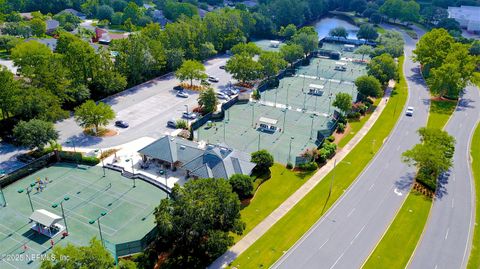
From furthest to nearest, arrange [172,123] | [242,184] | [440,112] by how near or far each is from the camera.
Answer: [440,112], [172,123], [242,184]

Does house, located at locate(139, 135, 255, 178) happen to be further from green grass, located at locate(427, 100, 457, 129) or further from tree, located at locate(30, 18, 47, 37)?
tree, located at locate(30, 18, 47, 37)

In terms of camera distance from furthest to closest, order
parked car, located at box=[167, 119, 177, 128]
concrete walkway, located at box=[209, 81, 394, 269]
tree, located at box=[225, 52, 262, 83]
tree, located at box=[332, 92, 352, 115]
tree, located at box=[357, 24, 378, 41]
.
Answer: tree, located at box=[357, 24, 378, 41] < tree, located at box=[225, 52, 262, 83] < tree, located at box=[332, 92, 352, 115] < parked car, located at box=[167, 119, 177, 128] < concrete walkway, located at box=[209, 81, 394, 269]

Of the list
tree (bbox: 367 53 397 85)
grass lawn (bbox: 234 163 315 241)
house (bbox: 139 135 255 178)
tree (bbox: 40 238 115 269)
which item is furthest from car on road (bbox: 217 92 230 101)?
tree (bbox: 40 238 115 269)

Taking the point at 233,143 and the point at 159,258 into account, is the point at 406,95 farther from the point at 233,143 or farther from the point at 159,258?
the point at 159,258

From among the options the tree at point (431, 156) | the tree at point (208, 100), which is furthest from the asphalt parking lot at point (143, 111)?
the tree at point (431, 156)

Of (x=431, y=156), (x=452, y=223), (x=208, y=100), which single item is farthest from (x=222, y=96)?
(x=452, y=223)

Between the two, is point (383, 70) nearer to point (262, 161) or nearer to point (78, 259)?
point (262, 161)

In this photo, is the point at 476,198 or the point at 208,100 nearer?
the point at 476,198
